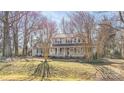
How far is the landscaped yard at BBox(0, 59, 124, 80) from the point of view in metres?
5.15

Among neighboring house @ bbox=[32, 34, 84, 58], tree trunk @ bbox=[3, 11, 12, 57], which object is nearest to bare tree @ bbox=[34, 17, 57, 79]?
neighboring house @ bbox=[32, 34, 84, 58]

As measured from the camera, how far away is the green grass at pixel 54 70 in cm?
516

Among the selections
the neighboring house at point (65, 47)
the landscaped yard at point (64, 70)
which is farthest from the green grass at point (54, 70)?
the neighboring house at point (65, 47)

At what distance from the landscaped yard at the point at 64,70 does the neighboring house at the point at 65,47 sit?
0.33ft

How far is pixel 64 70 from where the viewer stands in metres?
5.20

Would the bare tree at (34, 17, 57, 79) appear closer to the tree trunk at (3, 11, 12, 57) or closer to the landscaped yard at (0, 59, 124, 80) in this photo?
the landscaped yard at (0, 59, 124, 80)

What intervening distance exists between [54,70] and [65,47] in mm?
319

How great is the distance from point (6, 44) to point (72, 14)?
90 centimetres

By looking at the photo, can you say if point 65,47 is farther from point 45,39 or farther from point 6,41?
point 6,41
